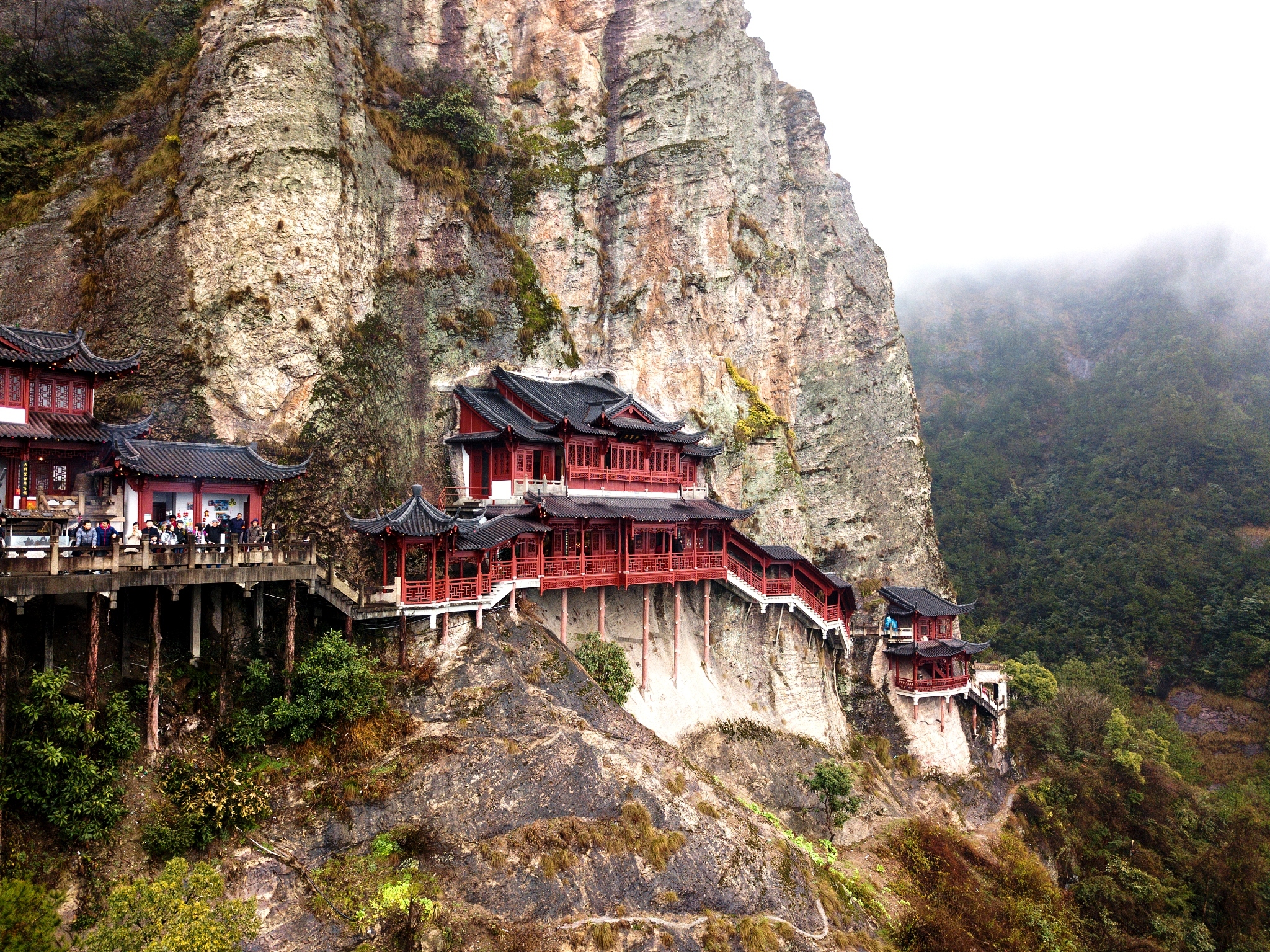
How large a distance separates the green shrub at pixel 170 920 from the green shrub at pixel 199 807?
3.15 m

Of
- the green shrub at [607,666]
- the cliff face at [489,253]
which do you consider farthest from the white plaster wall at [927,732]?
the green shrub at [607,666]

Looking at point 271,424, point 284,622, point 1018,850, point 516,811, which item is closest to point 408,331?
point 271,424

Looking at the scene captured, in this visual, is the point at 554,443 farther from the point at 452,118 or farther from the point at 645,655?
the point at 452,118

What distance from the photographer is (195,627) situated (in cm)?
2150

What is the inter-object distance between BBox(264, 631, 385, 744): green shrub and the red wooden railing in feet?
102

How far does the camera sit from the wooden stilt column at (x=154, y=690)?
19.2 meters

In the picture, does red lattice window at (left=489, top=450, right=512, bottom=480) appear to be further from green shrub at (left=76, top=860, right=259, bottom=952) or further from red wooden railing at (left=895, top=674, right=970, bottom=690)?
red wooden railing at (left=895, top=674, right=970, bottom=690)

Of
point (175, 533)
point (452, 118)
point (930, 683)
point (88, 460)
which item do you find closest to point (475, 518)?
point (175, 533)

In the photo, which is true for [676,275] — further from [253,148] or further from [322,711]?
[322,711]

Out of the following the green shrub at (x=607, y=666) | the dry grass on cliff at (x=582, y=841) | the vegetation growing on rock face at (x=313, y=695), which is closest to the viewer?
the dry grass on cliff at (x=582, y=841)

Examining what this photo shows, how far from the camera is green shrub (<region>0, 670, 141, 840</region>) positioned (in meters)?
16.6

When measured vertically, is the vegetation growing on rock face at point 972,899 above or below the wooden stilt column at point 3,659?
below

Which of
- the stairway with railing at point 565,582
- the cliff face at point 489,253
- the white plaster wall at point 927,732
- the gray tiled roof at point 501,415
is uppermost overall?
the cliff face at point 489,253

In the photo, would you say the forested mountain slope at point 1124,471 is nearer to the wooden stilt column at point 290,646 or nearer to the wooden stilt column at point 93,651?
the wooden stilt column at point 290,646
